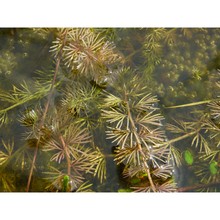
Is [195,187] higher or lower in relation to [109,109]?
lower

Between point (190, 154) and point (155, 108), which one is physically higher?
point (155, 108)

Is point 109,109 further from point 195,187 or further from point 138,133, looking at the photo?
point 195,187

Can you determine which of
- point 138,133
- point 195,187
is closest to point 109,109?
point 138,133

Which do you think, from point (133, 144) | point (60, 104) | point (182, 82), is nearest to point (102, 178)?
point (133, 144)

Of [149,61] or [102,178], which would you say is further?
[149,61]

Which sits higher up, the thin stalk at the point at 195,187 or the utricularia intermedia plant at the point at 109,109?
the utricularia intermedia plant at the point at 109,109

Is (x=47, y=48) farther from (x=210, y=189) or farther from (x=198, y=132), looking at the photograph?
(x=210, y=189)

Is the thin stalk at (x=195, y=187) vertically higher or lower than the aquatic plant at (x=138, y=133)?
lower

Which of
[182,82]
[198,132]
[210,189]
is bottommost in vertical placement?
[210,189]
